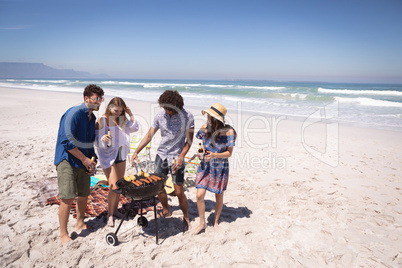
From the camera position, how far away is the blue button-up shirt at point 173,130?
3209 mm

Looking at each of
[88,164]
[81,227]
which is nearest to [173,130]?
[88,164]

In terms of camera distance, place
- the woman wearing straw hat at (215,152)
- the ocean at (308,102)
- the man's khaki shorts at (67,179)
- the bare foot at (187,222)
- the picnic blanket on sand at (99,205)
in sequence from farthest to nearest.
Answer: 1. the ocean at (308,102)
2. the picnic blanket on sand at (99,205)
3. the bare foot at (187,222)
4. the woman wearing straw hat at (215,152)
5. the man's khaki shorts at (67,179)

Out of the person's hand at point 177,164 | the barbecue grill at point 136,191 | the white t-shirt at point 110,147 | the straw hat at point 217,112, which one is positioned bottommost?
the barbecue grill at point 136,191

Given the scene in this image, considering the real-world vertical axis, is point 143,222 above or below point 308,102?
below

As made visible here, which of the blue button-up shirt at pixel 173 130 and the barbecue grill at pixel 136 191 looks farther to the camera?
the blue button-up shirt at pixel 173 130

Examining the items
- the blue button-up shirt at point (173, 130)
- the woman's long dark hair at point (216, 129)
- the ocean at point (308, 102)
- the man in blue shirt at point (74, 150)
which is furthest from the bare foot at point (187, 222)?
the ocean at point (308, 102)

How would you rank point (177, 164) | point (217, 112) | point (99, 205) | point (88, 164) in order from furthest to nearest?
1. point (99, 205)
2. point (177, 164)
3. point (217, 112)
4. point (88, 164)

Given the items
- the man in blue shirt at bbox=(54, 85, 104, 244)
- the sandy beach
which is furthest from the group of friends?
the sandy beach

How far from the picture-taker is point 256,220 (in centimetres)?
375

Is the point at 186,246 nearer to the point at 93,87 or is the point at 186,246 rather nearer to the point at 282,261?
the point at 282,261

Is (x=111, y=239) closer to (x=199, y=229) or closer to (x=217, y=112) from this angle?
(x=199, y=229)

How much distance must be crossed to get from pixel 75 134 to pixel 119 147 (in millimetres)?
698

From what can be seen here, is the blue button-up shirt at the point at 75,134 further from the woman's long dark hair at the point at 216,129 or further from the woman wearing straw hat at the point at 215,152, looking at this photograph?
the woman's long dark hair at the point at 216,129

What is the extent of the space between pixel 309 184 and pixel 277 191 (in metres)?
0.84
